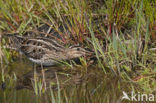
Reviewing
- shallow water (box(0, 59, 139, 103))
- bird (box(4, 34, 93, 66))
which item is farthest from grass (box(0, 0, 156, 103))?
bird (box(4, 34, 93, 66))

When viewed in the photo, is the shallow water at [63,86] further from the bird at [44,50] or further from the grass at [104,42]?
the bird at [44,50]

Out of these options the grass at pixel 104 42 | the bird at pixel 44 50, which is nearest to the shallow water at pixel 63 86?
the grass at pixel 104 42

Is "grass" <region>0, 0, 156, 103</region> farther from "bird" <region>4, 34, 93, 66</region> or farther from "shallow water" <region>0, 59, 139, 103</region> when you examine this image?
"bird" <region>4, 34, 93, 66</region>

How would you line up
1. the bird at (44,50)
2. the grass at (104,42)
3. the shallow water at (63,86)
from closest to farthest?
the shallow water at (63,86) < the grass at (104,42) < the bird at (44,50)

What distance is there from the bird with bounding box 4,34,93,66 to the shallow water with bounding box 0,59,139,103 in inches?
6.0

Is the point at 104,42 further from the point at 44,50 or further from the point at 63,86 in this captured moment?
the point at 63,86

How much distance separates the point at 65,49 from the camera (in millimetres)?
5582

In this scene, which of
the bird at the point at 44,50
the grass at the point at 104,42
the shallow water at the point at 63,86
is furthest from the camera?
the bird at the point at 44,50

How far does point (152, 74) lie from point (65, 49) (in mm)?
1558

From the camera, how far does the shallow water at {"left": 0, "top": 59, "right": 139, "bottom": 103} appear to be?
4176 mm

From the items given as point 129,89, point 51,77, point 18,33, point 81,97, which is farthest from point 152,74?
point 18,33

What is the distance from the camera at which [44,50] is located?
5.70m

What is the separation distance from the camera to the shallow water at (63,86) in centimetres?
418

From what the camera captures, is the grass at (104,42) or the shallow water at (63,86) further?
the grass at (104,42)
